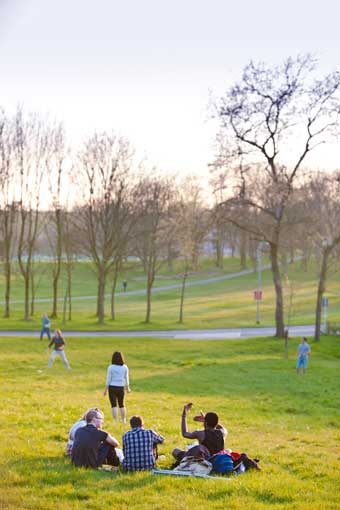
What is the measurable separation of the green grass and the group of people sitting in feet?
98.4

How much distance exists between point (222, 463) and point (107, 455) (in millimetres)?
1950

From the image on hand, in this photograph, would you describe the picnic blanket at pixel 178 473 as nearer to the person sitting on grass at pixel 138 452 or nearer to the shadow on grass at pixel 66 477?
the shadow on grass at pixel 66 477

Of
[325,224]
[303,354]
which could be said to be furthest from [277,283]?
[325,224]

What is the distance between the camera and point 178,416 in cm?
1681

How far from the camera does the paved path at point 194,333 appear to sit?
4178 cm

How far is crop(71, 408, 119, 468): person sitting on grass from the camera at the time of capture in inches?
406

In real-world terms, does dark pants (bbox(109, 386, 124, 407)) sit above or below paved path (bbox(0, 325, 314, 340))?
above

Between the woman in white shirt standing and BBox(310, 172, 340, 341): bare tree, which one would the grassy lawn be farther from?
BBox(310, 172, 340, 341): bare tree

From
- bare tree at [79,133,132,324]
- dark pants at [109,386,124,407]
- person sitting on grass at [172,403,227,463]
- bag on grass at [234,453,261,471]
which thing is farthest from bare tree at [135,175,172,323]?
bag on grass at [234,453,261,471]

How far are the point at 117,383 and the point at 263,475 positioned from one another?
6.06 m

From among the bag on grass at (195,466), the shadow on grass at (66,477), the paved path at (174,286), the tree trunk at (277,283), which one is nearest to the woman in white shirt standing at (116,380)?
the shadow on grass at (66,477)

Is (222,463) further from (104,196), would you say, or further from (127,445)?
(104,196)

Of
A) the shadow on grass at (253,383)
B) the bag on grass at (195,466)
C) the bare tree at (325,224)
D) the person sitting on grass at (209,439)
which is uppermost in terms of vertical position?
the bare tree at (325,224)

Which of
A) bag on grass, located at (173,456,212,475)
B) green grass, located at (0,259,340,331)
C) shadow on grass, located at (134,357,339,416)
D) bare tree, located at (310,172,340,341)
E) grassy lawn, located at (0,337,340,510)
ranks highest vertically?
bare tree, located at (310,172,340,341)
